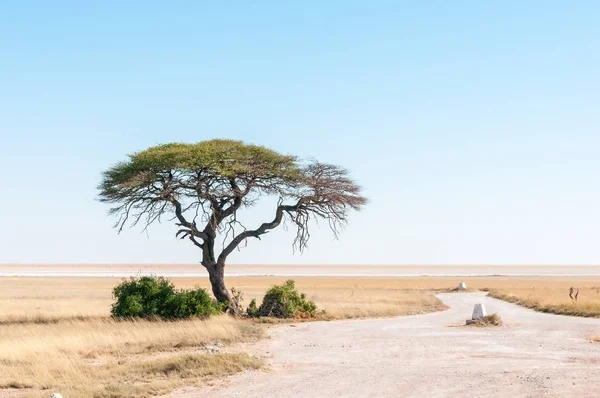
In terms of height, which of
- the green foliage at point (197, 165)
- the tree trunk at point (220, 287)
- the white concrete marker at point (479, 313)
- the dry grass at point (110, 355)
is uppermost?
the green foliage at point (197, 165)

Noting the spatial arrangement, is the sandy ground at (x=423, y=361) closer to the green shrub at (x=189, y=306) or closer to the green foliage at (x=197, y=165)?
Result: the green shrub at (x=189, y=306)

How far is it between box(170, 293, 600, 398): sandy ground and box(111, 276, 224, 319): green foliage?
358 centimetres

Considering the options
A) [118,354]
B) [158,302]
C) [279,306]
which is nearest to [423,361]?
[118,354]

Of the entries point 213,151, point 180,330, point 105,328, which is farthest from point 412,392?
point 213,151

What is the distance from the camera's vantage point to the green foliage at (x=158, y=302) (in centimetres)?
3056

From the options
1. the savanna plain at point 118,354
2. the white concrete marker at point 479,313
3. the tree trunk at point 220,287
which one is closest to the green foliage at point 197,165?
the tree trunk at point 220,287

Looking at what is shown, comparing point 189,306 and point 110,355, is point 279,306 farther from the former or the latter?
point 110,355

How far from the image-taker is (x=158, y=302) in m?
31.2

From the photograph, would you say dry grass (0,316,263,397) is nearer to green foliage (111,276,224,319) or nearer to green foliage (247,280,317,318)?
green foliage (111,276,224,319)

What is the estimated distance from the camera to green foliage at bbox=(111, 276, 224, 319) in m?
30.6

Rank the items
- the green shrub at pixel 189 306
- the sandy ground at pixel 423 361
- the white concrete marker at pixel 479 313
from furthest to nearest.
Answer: the white concrete marker at pixel 479 313 → the green shrub at pixel 189 306 → the sandy ground at pixel 423 361

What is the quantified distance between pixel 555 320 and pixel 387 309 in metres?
9.34

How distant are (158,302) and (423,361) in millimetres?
14378

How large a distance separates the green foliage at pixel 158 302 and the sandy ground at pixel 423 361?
3583 millimetres
